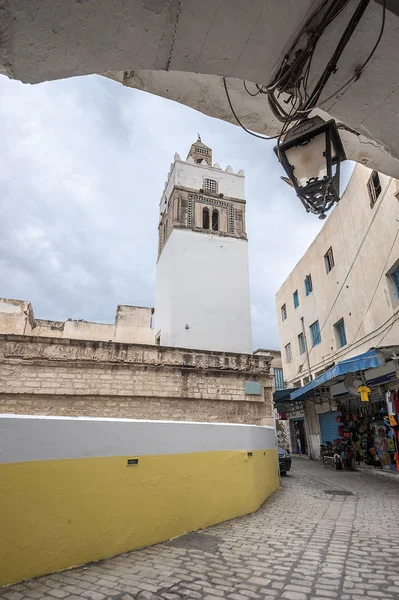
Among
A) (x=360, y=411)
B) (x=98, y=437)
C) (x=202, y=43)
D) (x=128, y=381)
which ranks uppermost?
(x=202, y=43)

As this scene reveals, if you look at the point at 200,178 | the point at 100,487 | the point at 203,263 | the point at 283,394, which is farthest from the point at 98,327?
the point at 100,487

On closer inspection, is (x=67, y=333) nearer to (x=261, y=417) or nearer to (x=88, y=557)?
(x=261, y=417)

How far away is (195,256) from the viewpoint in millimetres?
17734

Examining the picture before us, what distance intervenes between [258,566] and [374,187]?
11.1 metres

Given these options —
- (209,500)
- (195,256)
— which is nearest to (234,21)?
(209,500)

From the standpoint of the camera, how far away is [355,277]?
42.2ft

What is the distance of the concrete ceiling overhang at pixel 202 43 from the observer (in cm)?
172

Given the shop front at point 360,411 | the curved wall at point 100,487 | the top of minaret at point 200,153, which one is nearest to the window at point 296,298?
the shop front at point 360,411

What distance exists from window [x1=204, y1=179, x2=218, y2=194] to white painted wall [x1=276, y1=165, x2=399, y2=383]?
651cm

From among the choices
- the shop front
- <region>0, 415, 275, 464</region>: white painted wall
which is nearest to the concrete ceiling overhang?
<region>0, 415, 275, 464</region>: white painted wall

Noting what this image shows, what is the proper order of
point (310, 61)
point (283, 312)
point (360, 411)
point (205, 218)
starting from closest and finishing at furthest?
point (310, 61) → point (360, 411) → point (205, 218) → point (283, 312)

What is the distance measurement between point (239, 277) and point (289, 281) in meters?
3.90

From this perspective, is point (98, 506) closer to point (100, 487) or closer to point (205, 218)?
point (100, 487)

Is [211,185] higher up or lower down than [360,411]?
higher up
